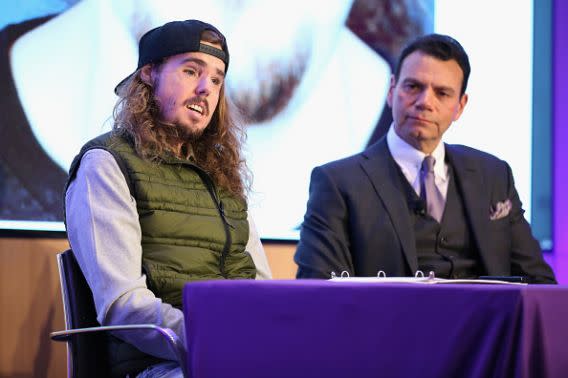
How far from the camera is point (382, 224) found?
296cm

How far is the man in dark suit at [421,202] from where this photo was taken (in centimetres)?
296

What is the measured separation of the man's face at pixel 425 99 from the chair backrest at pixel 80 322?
144cm

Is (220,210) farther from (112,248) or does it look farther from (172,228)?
(112,248)

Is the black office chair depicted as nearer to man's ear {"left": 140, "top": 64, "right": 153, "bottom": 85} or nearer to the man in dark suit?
man's ear {"left": 140, "top": 64, "right": 153, "bottom": 85}

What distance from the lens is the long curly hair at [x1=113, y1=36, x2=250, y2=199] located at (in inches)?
95.4

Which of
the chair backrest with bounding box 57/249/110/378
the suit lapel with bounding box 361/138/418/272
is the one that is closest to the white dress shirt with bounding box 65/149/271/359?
the chair backrest with bounding box 57/249/110/378

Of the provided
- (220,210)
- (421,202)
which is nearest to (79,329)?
(220,210)

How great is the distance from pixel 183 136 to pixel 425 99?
39.6 inches

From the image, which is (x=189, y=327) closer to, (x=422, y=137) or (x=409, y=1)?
(x=422, y=137)

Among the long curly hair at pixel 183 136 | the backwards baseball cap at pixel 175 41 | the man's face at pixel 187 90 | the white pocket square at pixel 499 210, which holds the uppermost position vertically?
the backwards baseball cap at pixel 175 41

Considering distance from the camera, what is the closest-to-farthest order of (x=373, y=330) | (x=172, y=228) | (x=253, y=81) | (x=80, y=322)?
(x=373, y=330), (x=80, y=322), (x=172, y=228), (x=253, y=81)

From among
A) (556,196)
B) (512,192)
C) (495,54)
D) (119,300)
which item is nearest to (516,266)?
(512,192)

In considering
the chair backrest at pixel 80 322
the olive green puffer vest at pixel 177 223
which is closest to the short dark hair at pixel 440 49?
the olive green puffer vest at pixel 177 223

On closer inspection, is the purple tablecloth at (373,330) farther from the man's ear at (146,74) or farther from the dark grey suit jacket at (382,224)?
the dark grey suit jacket at (382,224)
